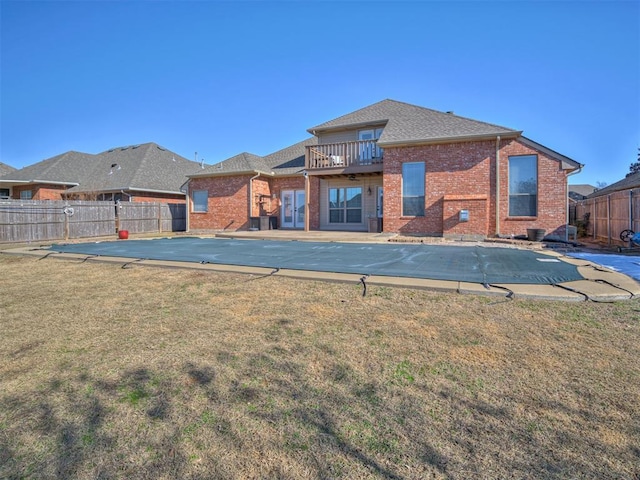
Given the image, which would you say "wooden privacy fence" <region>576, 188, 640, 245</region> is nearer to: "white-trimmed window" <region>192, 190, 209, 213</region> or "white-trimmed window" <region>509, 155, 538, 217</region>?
"white-trimmed window" <region>509, 155, 538, 217</region>

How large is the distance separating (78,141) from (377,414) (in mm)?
36382

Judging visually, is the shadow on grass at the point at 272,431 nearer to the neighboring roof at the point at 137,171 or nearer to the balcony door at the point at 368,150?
the balcony door at the point at 368,150

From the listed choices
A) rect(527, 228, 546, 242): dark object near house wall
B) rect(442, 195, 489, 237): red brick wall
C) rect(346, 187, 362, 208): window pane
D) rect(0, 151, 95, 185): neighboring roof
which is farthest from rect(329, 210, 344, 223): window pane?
rect(0, 151, 95, 185): neighboring roof

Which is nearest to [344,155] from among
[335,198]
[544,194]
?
[335,198]

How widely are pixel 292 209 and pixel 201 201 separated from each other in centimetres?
526

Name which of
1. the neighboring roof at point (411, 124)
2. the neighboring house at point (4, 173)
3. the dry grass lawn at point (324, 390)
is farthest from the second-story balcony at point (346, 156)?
the neighboring house at point (4, 173)

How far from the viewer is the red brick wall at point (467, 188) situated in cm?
1230

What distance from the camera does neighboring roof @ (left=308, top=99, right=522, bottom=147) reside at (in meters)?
12.9

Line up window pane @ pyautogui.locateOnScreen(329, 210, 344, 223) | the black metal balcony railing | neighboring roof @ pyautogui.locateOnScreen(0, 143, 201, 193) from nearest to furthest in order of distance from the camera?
the black metal balcony railing, window pane @ pyautogui.locateOnScreen(329, 210, 344, 223), neighboring roof @ pyautogui.locateOnScreen(0, 143, 201, 193)

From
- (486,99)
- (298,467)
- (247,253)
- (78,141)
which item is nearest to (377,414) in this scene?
(298,467)

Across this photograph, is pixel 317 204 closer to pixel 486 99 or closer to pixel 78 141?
pixel 486 99

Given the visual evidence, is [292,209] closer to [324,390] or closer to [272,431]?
[324,390]

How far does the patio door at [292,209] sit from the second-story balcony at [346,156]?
2327 mm

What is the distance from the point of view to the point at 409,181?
13.9 m
